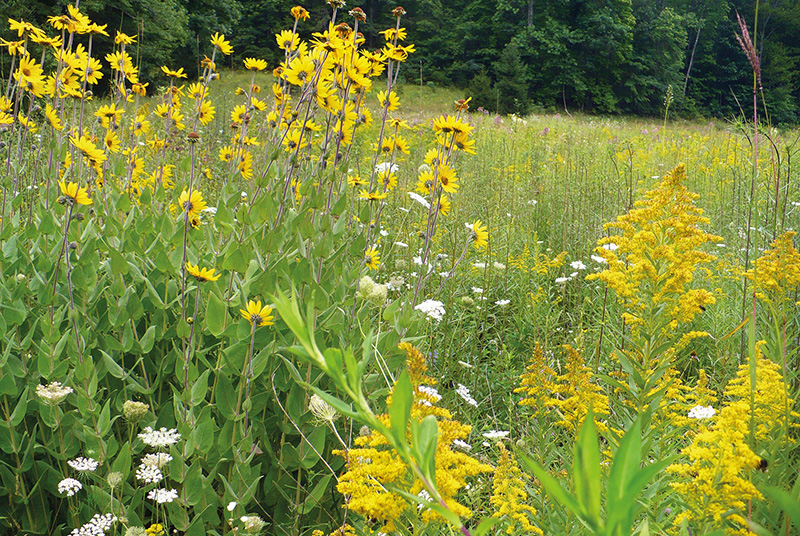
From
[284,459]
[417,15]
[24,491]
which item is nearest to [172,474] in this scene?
[284,459]

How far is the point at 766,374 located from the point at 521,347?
1.82m

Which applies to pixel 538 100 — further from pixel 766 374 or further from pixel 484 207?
pixel 766 374

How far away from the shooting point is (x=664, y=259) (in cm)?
139

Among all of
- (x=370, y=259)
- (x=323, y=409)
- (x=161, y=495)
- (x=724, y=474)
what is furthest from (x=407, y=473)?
(x=370, y=259)

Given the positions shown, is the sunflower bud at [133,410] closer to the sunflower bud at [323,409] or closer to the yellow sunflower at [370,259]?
the sunflower bud at [323,409]

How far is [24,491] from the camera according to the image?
141 centimetres

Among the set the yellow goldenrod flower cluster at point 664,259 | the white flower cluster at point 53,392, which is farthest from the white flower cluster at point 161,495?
the yellow goldenrod flower cluster at point 664,259

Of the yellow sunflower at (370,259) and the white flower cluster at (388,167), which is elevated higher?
the white flower cluster at (388,167)

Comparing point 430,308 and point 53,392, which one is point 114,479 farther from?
point 430,308

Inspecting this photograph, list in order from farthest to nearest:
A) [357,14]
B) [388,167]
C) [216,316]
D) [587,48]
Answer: [587,48] → [388,167] → [357,14] → [216,316]

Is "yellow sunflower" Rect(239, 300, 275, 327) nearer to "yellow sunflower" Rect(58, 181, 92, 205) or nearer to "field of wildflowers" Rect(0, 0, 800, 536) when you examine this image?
"field of wildflowers" Rect(0, 0, 800, 536)

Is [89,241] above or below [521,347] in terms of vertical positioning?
above

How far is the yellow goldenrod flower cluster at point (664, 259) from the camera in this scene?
1.35m

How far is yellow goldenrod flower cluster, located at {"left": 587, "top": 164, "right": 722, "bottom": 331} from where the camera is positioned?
53.0 inches
